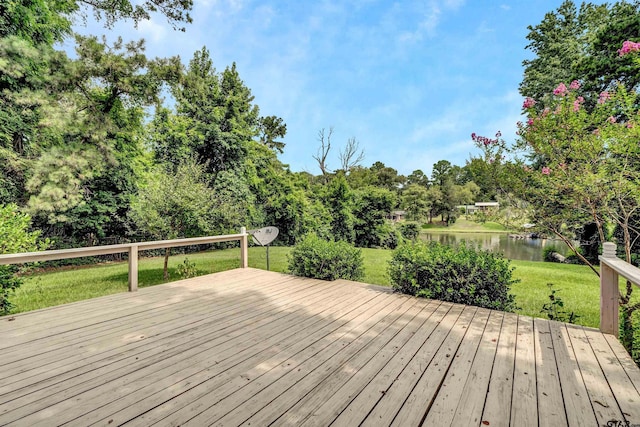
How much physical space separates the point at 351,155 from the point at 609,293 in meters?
19.4

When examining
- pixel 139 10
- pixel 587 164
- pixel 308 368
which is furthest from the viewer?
pixel 139 10

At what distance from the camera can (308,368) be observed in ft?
6.66

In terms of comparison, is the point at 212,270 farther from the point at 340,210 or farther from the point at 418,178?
the point at 418,178

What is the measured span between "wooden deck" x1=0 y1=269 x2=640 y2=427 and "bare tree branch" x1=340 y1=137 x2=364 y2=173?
61.3 feet

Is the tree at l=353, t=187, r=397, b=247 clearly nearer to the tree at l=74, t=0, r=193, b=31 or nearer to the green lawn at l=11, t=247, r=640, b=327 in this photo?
the green lawn at l=11, t=247, r=640, b=327

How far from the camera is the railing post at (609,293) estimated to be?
8.51 ft

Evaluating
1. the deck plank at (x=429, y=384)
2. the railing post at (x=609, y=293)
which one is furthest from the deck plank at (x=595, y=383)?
the deck plank at (x=429, y=384)

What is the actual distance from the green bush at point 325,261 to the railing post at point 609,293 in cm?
315

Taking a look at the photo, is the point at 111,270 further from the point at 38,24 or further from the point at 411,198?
the point at 411,198

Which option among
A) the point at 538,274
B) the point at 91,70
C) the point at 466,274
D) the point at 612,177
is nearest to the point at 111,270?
the point at 91,70

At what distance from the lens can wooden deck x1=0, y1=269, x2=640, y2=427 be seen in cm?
155

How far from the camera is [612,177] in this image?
114 inches

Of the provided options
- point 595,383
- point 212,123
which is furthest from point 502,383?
point 212,123

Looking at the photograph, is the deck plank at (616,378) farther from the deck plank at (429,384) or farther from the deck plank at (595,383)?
the deck plank at (429,384)
